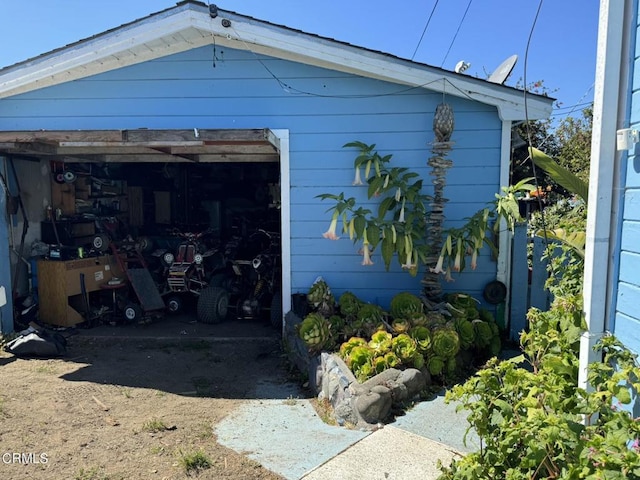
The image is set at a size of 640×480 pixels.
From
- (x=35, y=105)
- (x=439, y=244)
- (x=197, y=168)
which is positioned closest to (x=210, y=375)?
(x=439, y=244)

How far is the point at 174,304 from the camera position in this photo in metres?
7.41

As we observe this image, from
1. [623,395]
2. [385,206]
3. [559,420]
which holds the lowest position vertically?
[559,420]

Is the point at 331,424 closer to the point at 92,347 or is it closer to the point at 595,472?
the point at 595,472

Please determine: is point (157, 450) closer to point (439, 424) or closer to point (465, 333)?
point (439, 424)

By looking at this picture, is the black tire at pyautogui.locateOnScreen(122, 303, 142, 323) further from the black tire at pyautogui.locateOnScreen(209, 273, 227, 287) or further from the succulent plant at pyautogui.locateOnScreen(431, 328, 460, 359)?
the succulent plant at pyautogui.locateOnScreen(431, 328, 460, 359)

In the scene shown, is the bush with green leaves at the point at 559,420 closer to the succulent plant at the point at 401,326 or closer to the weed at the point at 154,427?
the succulent plant at the point at 401,326

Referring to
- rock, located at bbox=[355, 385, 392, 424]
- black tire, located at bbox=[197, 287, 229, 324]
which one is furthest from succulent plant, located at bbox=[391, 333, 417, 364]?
black tire, located at bbox=[197, 287, 229, 324]

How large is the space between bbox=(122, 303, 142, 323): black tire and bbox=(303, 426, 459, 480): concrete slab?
4.74 meters

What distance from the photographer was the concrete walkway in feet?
9.48

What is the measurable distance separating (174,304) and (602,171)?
6.49 metres

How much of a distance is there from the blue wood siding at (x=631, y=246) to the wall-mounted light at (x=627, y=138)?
1.5 inches

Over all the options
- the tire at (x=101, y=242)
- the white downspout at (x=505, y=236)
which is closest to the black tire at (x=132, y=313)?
the tire at (x=101, y=242)

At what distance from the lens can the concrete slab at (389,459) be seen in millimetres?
2816

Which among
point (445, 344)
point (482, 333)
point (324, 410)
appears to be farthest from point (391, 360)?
point (482, 333)
